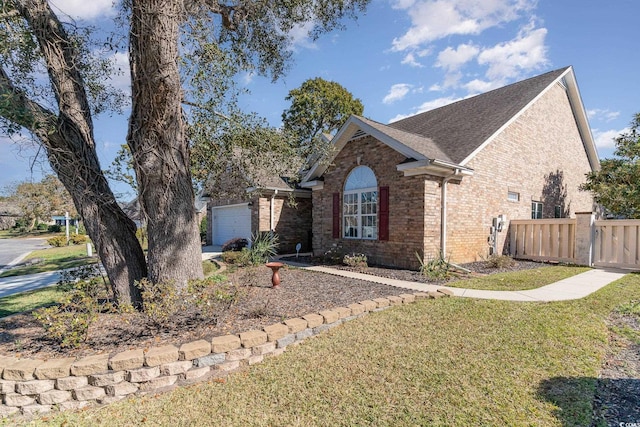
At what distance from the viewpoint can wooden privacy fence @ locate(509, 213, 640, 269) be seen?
979 centimetres

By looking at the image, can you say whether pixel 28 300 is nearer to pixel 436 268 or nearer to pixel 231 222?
pixel 436 268

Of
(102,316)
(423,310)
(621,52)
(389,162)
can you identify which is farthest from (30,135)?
(621,52)

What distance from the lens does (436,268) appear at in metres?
9.07

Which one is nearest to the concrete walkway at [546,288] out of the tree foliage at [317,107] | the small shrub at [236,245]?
the small shrub at [236,245]

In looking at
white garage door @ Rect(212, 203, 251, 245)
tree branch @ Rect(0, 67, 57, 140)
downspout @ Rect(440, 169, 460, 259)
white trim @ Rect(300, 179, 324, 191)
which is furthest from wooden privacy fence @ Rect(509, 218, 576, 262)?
tree branch @ Rect(0, 67, 57, 140)

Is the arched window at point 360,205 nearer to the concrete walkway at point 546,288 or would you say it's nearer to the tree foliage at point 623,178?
the concrete walkway at point 546,288

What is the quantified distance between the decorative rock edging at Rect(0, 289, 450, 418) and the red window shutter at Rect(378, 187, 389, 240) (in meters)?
7.20

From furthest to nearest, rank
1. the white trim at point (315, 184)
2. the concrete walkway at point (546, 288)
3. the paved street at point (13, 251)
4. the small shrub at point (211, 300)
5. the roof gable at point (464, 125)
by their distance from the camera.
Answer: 1. the paved street at point (13, 251)
2. the white trim at point (315, 184)
3. the roof gable at point (464, 125)
4. the concrete walkway at point (546, 288)
5. the small shrub at point (211, 300)

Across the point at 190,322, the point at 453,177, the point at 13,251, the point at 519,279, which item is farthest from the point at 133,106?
the point at 13,251

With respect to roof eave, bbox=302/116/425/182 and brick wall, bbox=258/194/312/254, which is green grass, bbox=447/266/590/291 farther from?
brick wall, bbox=258/194/312/254

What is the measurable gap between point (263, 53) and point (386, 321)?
281 inches

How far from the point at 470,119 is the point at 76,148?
13251 millimetres

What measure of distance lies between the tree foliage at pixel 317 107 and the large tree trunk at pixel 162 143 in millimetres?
24555

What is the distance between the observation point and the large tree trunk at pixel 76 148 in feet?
15.2
